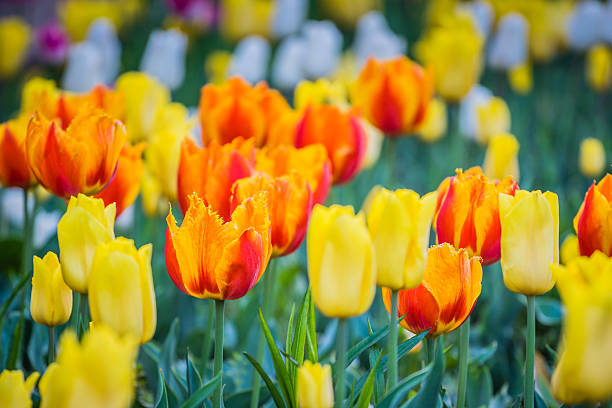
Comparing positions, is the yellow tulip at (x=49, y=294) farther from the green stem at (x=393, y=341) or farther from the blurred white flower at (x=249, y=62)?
the blurred white flower at (x=249, y=62)

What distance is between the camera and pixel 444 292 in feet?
2.54

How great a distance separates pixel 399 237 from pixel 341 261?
0.26 feet

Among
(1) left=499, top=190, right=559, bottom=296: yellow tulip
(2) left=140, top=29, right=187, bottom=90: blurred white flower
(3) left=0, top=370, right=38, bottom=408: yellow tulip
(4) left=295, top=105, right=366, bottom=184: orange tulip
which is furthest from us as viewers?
(2) left=140, top=29, right=187, bottom=90: blurred white flower

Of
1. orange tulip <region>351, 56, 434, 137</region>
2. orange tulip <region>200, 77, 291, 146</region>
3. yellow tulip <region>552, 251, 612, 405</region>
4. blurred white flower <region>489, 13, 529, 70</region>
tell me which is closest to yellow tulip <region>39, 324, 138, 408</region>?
yellow tulip <region>552, 251, 612, 405</region>

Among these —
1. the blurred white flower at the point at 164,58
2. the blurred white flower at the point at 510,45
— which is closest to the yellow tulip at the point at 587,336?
the blurred white flower at the point at 164,58

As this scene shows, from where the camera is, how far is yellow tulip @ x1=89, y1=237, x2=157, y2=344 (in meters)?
0.69

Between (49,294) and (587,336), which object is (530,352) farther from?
(49,294)

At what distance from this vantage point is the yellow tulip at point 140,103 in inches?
61.1

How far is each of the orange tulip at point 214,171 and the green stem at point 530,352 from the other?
1.29ft

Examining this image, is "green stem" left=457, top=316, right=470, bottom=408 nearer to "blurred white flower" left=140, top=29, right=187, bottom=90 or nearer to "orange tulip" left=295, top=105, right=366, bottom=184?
"orange tulip" left=295, top=105, right=366, bottom=184

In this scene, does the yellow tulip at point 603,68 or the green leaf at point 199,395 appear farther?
the yellow tulip at point 603,68

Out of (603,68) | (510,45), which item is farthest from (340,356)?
(603,68)

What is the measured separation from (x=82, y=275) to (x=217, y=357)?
0.58 ft

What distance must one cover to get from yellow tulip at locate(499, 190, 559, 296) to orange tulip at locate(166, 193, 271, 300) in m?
0.26
